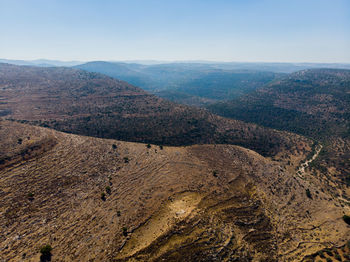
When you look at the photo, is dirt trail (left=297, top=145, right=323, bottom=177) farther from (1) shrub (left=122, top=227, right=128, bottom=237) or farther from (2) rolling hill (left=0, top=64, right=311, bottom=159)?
(1) shrub (left=122, top=227, right=128, bottom=237)

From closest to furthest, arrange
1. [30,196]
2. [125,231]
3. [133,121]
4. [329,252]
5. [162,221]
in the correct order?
[125,231] → [30,196] → [162,221] → [329,252] → [133,121]

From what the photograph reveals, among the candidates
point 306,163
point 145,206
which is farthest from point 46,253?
point 306,163

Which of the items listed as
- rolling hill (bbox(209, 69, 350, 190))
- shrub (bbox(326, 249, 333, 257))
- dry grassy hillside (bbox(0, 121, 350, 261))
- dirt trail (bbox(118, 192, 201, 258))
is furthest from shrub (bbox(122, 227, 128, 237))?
rolling hill (bbox(209, 69, 350, 190))

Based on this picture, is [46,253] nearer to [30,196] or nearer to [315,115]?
[30,196]

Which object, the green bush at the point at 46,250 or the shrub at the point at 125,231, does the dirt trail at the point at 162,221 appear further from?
the green bush at the point at 46,250

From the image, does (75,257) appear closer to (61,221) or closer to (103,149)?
(61,221)

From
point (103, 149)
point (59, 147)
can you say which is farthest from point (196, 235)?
point (59, 147)

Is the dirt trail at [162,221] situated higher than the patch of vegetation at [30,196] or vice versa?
the patch of vegetation at [30,196]

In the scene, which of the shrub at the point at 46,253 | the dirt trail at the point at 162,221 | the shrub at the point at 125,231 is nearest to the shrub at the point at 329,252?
the dirt trail at the point at 162,221

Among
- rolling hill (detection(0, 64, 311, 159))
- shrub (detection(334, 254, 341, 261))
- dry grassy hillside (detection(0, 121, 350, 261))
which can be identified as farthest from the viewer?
rolling hill (detection(0, 64, 311, 159))
